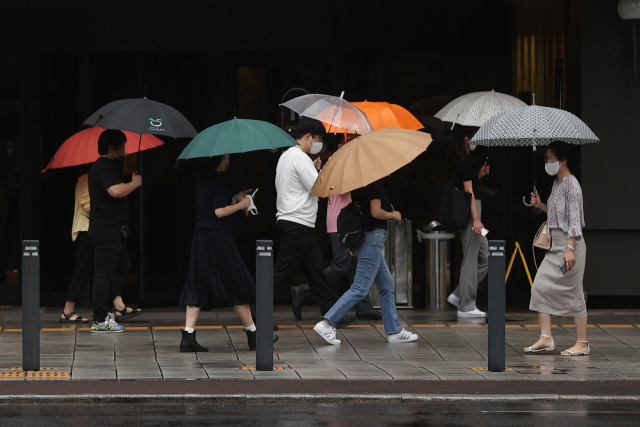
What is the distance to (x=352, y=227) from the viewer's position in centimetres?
912

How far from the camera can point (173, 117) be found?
9.44 meters

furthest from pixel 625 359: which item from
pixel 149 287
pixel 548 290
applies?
pixel 149 287

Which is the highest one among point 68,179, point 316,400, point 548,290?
point 68,179

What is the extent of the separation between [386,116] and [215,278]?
2858mm

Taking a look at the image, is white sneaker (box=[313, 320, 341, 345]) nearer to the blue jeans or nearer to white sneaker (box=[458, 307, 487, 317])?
the blue jeans

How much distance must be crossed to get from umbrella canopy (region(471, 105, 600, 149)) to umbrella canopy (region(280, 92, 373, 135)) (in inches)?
44.3

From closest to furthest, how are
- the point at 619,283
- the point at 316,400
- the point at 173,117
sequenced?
the point at 316,400 → the point at 173,117 → the point at 619,283

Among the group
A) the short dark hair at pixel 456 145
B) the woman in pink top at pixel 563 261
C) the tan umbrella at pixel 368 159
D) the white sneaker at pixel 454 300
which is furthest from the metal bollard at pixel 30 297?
the white sneaker at pixel 454 300

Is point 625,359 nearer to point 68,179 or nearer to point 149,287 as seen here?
Result: point 149,287

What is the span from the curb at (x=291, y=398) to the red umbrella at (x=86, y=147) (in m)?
3.73

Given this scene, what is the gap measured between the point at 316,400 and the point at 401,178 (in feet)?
17.0

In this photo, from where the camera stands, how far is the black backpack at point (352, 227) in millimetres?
9125

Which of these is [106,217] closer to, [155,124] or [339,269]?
[155,124]

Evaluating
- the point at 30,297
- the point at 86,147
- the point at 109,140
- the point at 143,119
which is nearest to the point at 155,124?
the point at 143,119
